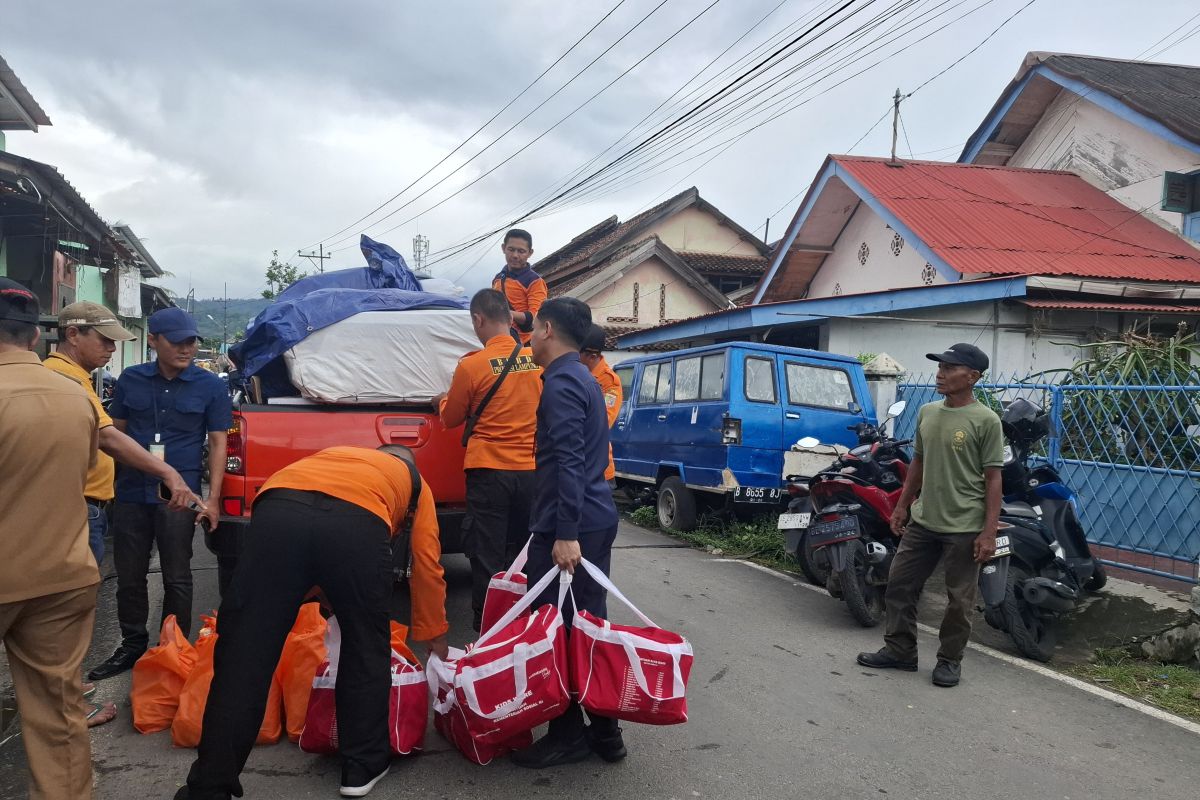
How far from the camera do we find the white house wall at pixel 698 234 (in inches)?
1011

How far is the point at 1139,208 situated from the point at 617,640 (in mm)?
13955

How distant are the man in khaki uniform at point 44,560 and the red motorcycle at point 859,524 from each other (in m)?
4.32

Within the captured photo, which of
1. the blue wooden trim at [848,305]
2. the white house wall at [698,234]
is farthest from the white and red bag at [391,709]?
the white house wall at [698,234]

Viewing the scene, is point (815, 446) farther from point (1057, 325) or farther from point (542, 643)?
point (1057, 325)

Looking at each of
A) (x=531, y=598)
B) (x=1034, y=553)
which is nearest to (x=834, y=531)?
(x=1034, y=553)

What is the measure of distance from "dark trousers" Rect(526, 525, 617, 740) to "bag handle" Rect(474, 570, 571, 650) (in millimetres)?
87

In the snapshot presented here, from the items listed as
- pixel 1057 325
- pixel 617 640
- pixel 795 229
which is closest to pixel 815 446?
pixel 617 640

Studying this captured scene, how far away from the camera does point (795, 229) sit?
15.6 m

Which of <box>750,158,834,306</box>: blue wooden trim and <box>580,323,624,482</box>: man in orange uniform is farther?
<box>750,158,834,306</box>: blue wooden trim

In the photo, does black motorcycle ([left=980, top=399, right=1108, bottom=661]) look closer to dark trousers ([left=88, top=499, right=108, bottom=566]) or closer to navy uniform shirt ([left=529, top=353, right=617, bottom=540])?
navy uniform shirt ([left=529, top=353, right=617, bottom=540])

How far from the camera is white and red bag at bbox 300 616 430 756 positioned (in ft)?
10.8

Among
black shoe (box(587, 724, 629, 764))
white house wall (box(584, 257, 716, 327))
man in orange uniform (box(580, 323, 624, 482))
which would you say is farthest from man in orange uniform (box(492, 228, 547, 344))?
white house wall (box(584, 257, 716, 327))

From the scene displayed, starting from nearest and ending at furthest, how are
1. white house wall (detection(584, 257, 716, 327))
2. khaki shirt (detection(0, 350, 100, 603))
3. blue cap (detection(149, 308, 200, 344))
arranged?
khaki shirt (detection(0, 350, 100, 603))
blue cap (detection(149, 308, 200, 344))
white house wall (detection(584, 257, 716, 327))

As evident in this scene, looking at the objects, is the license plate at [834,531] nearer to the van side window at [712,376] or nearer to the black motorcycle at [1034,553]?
the black motorcycle at [1034,553]
